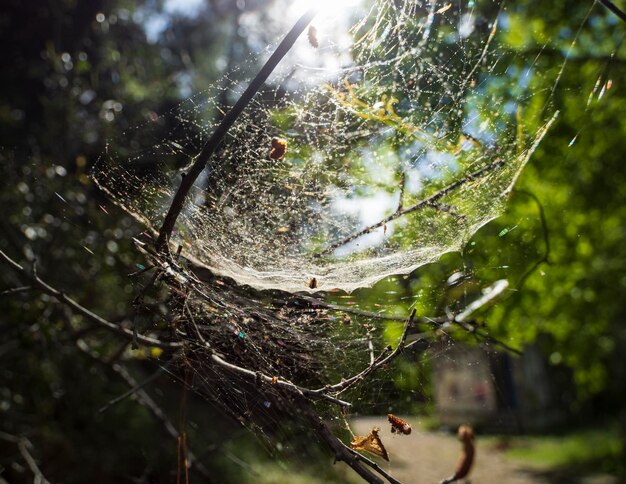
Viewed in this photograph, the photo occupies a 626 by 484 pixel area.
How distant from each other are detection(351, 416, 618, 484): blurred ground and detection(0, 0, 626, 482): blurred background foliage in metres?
1.90

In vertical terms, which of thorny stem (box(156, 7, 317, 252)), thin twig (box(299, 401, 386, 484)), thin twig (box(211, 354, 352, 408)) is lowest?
thin twig (box(299, 401, 386, 484))

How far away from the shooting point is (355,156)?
6.97ft

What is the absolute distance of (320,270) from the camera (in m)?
2.19

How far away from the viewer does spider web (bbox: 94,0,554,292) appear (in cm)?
Answer: 194

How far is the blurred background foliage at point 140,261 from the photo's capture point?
7.66 feet

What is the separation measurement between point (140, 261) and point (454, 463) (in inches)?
216

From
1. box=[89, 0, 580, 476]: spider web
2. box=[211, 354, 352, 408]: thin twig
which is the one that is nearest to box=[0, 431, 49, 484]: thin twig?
box=[89, 0, 580, 476]: spider web

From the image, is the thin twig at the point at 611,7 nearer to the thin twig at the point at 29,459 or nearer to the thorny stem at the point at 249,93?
the thorny stem at the point at 249,93

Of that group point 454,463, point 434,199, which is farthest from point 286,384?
point 454,463

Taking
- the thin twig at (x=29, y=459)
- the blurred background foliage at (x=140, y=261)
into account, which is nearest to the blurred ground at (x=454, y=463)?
the blurred background foliage at (x=140, y=261)

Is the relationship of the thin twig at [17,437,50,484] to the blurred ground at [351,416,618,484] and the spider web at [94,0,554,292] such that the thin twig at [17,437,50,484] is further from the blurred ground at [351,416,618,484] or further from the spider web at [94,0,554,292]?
the blurred ground at [351,416,618,484]

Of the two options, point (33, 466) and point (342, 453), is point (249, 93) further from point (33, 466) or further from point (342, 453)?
point (33, 466)

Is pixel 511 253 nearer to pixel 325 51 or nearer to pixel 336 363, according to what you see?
pixel 336 363

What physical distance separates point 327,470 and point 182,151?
2642 millimetres
